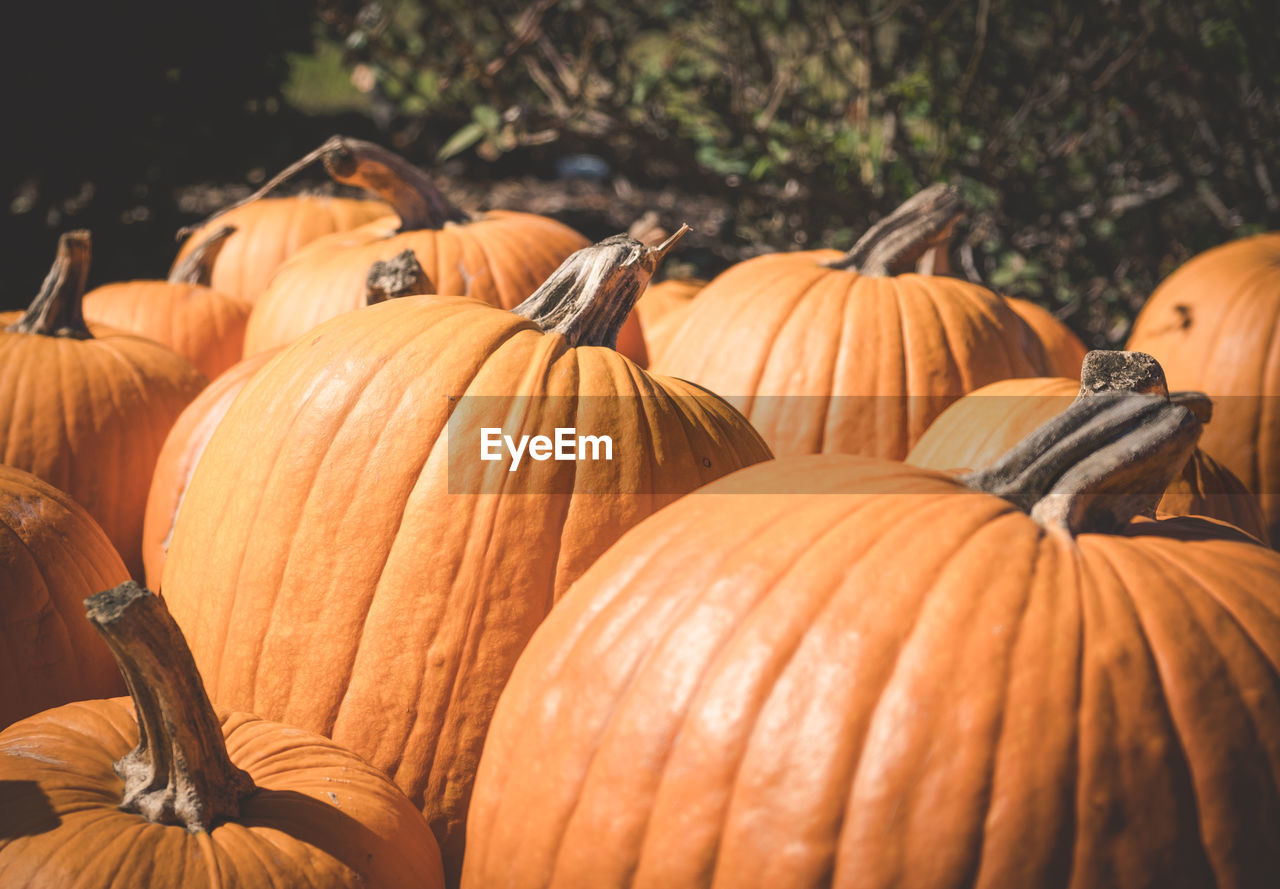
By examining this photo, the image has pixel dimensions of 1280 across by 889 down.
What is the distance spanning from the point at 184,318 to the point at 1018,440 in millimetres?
2670

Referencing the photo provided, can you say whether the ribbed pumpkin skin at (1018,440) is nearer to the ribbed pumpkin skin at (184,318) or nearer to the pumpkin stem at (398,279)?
the pumpkin stem at (398,279)

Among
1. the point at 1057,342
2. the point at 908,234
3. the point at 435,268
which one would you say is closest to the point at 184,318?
the point at 435,268

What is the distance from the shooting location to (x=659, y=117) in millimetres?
4570

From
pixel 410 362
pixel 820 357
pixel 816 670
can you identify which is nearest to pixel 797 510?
pixel 816 670

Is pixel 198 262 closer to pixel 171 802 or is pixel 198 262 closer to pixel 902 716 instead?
pixel 171 802

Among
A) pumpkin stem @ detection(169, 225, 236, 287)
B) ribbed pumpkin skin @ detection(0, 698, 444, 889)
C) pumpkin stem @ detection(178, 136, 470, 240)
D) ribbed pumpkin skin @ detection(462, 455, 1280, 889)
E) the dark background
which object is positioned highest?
the dark background

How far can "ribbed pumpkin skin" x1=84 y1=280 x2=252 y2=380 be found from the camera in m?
3.28

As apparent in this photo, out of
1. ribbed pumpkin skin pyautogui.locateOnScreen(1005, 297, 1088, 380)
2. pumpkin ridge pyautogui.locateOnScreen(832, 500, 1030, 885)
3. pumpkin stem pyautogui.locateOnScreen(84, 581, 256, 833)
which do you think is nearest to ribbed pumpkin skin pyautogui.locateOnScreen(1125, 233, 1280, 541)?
ribbed pumpkin skin pyautogui.locateOnScreen(1005, 297, 1088, 380)

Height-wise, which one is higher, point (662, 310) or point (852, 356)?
point (662, 310)

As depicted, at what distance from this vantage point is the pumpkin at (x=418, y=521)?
1435 mm

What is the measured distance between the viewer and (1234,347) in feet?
10.5

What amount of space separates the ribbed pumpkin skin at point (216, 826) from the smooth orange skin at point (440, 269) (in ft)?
4.55

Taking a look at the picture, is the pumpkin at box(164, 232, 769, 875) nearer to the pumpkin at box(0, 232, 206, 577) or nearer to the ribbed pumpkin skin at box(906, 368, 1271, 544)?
the ribbed pumpkin skin at box(906, 368, 1271, 544)

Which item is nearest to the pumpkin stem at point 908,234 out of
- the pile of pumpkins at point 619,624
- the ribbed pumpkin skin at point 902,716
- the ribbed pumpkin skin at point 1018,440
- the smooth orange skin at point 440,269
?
the pile of pumpkins at point 619,624
